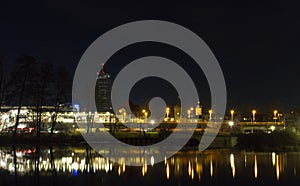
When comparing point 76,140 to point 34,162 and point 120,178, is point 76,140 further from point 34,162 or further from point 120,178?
point 120,178

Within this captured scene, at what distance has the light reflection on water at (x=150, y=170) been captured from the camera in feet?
113

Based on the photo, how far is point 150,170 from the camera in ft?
131

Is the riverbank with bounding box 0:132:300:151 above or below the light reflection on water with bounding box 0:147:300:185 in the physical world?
above

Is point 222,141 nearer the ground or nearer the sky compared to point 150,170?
nearer the sky

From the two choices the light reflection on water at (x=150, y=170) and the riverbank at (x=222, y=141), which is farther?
the riverbank at (x=222, y=141)

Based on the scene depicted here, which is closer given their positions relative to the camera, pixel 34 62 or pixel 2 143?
pixel 2 143

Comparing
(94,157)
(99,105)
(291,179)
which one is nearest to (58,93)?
(99,105)

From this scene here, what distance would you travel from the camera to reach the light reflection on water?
113 ft

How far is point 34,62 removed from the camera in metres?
72.4

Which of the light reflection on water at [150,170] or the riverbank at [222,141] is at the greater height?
the riverbank at [222,141]

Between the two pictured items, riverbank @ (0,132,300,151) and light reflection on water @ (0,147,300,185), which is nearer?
light reflection on water @ (0,147,300,185)

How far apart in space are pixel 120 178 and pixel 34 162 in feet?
39.3

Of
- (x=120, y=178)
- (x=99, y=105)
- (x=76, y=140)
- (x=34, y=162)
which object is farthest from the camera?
(x=99, y=105)

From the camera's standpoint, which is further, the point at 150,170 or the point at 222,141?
the point at 222,141
